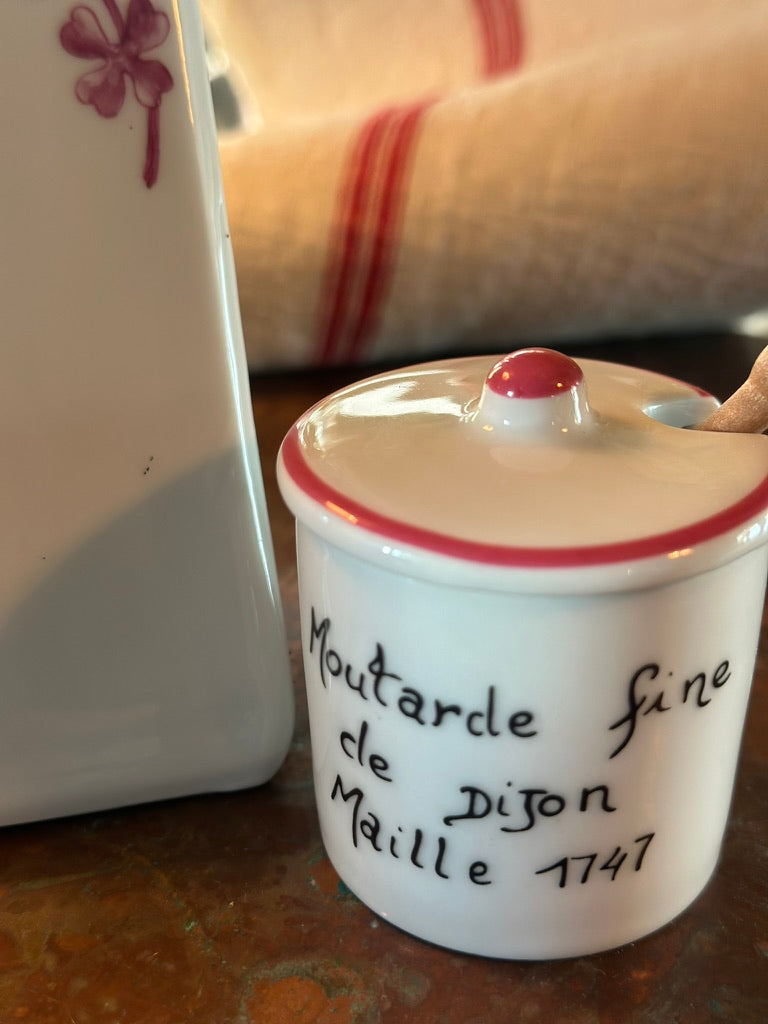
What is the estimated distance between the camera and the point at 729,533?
18 cm

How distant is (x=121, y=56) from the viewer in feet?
0.70

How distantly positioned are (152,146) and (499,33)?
18.9 inches

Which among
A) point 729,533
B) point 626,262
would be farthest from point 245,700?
point 626,262

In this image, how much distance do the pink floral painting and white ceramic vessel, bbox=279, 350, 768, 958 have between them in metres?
0.08

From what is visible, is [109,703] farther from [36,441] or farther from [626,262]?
[626,262]

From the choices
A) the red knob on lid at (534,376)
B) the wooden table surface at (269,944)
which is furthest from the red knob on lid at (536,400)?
the wooden table surface at (269,944)

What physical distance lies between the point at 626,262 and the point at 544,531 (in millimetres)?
366

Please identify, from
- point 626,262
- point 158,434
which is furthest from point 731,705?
point 626,262

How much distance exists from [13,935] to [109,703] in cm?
6

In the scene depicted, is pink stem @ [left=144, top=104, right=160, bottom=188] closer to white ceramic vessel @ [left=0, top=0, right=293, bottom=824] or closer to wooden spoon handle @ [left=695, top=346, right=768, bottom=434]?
white ceramic vessel @ [left=0, top=0, right=293, bottom=824]

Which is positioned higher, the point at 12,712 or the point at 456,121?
the point at 456,121

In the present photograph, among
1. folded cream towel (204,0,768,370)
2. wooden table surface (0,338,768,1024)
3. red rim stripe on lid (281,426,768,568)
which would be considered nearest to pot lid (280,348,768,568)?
red rim stripe on lid (281,426,768,568)

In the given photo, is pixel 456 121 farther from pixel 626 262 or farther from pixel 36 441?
pixel 36 441

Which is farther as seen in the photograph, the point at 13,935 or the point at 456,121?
the point at 456,121
